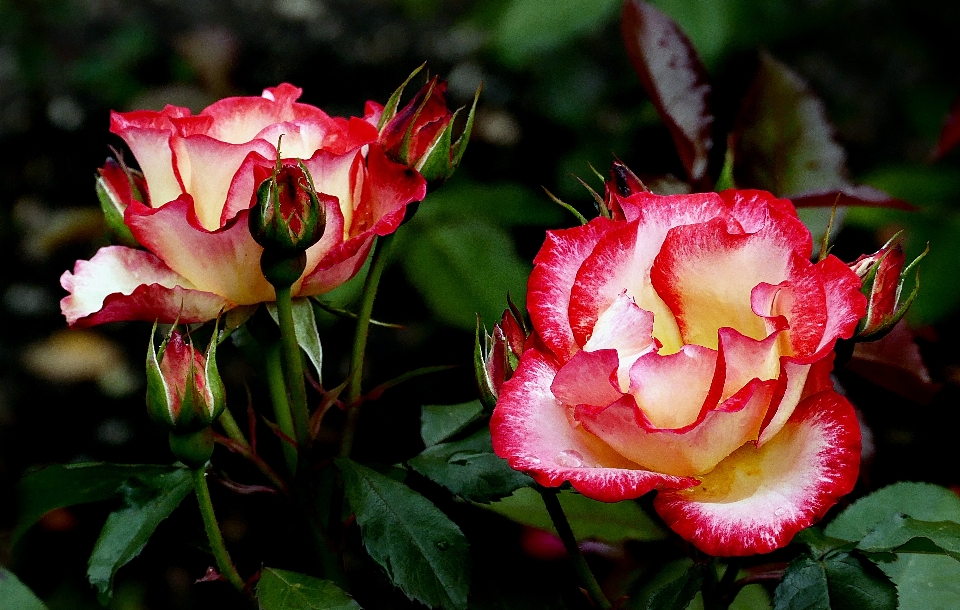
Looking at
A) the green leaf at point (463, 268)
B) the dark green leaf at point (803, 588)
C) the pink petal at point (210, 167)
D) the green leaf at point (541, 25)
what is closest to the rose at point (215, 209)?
the pink petal at point (210, 167)

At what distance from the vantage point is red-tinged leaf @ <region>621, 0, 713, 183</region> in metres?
0.63

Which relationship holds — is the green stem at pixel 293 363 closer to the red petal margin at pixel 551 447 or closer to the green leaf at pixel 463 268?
the red petal margin at pixel 551 447

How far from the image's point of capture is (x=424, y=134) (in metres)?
0.46

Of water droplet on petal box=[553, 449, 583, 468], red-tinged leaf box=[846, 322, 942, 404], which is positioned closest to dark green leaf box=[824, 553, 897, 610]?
water droplet on petal box=[553, 449, 583, 468]

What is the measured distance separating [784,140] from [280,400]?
397 mm

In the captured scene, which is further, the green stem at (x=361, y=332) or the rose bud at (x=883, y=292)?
the green stem at (x=361, y=332)

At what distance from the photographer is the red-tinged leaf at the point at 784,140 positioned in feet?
2.11

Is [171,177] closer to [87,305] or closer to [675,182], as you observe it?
[87,305]

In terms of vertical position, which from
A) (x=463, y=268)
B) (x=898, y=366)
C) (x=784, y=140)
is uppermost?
(x=784, y=140)

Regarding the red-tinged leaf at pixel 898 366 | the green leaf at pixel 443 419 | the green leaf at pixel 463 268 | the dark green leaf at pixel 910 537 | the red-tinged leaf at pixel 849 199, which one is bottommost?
the green leaf at pixel 463 268

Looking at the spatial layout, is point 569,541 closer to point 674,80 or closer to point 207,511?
point 207,511

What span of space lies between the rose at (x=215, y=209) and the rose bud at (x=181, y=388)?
4 centimetres

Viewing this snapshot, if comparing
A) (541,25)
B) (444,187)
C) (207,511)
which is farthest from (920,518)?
(444,187)

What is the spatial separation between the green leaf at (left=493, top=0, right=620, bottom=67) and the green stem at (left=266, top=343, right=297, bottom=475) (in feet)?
2.21
